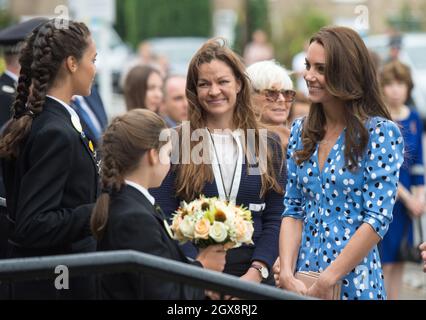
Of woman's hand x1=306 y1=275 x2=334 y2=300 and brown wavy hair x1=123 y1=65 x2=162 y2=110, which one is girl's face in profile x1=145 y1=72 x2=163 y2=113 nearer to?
brown wavy hair x1=123 y1=65 x2=162 y2=110

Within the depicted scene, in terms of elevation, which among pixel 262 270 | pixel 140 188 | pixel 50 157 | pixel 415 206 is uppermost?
pixel 50 157

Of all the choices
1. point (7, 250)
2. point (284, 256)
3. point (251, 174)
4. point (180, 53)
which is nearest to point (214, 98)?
point (251, 174)

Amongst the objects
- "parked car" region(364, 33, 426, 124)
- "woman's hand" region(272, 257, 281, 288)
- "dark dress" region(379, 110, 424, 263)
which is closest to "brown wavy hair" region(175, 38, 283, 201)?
"woman's hand" region(272, 257, 281, 288)

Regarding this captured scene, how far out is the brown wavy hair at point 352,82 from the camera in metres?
4.54

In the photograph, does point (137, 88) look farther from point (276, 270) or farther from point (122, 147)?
point (122, 147)

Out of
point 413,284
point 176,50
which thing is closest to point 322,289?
point 413,284

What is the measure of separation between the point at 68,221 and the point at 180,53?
26.1m

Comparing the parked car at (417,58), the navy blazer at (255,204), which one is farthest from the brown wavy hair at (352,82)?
the parked car at (417,58)

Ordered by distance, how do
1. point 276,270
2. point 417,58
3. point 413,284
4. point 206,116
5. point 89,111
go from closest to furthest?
1. point 276,270
2. point 206,116
3. point 89,111
4. point 413,284
5. point 417,58

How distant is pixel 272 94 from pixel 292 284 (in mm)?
1655

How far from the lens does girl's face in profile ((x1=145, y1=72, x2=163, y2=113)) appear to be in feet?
28.2

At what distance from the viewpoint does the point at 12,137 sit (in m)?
4.52

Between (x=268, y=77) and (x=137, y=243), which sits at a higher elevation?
(x=268, y=77)

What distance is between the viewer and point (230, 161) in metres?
5.20
